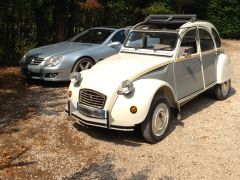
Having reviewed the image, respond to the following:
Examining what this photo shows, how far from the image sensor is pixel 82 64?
32.3ft

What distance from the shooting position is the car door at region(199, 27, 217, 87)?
7.89 m

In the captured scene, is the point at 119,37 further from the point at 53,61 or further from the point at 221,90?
the point at 221,90

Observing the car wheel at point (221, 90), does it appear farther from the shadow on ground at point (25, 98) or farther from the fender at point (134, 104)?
the shadow on ground at point (25, 98)

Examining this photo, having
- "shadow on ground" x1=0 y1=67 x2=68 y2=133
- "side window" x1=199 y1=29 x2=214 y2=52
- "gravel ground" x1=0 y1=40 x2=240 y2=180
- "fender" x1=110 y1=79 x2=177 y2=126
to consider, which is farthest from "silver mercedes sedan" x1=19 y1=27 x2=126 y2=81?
"fender" x1=110 y1=79 x2=177 y2=126

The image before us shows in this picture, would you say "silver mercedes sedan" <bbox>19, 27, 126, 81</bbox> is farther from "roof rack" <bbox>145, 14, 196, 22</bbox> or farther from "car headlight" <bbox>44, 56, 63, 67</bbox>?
"roof rack" <bbox>145, 14, 196, 22</bbox>

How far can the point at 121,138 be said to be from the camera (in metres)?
6.43

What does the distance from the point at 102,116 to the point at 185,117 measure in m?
2.25

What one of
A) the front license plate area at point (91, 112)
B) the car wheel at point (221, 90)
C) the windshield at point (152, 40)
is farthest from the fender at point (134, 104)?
the car wheel at point (221, 90)

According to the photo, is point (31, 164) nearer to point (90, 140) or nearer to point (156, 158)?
point (90, 140)

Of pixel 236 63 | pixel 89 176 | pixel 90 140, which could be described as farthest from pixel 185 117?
pixel 236 63

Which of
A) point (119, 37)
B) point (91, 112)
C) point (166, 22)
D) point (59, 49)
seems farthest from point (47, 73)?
point (91, 112)

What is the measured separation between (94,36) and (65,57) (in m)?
1.78

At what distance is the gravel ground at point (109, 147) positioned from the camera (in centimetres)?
526

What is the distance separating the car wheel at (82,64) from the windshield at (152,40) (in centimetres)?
225
